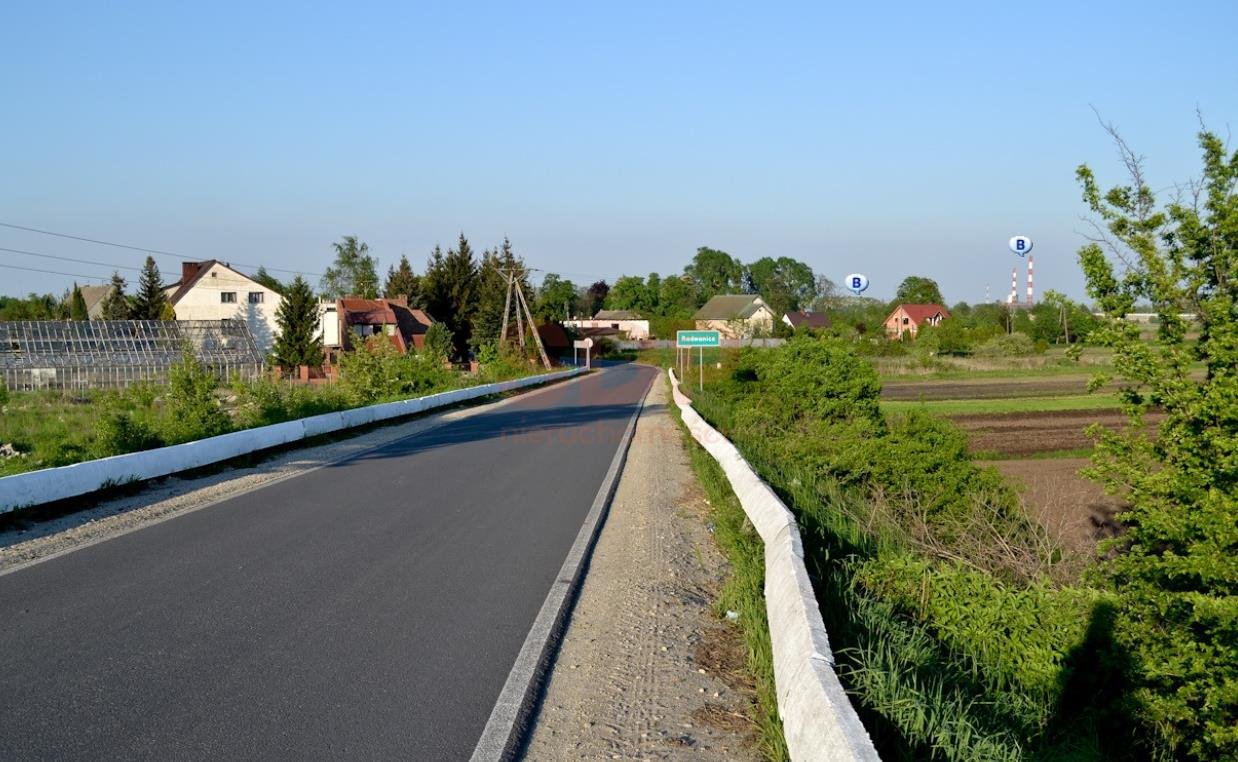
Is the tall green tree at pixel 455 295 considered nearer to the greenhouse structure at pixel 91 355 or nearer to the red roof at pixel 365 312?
the red roof at pixel 365 312

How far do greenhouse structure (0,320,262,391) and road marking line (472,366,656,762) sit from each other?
112 ft

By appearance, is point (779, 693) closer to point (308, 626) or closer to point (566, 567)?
point (308, 626)

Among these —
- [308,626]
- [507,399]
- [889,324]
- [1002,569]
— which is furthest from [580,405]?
[889,324]

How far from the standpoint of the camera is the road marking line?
4785 mm

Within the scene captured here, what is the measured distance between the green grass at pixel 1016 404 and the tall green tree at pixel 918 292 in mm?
89349

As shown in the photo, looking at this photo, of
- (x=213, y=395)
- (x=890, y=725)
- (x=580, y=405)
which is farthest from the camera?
(x=580, y=405)

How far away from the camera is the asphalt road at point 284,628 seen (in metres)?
4.80

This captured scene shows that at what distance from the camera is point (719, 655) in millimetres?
6508

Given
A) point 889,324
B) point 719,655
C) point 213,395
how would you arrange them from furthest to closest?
point 889,324, point 213,395, point 719,655

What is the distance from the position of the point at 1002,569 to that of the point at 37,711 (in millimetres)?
8711

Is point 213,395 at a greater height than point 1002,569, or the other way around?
point 213,395

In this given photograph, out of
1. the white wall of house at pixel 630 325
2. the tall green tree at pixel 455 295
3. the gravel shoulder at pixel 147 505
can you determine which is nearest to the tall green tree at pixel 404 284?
the tall green tree at pixel 455 295

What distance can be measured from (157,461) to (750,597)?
9700 mm

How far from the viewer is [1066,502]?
18.7m
